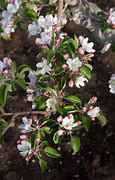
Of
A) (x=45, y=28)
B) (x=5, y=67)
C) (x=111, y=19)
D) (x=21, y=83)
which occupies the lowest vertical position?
(x=21, y=83)

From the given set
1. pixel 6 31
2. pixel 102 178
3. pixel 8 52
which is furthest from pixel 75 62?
pixel 8 52

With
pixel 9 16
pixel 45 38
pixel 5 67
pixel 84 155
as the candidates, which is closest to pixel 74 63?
pixel 45 38

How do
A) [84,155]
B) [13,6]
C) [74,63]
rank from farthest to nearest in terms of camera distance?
[84,155]
[13,6]
[74,63]

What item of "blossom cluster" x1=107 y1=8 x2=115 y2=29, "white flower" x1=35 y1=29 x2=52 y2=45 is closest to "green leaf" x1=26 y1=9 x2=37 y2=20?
"white flower" x1=35 y1=29 x2=52 y2=45

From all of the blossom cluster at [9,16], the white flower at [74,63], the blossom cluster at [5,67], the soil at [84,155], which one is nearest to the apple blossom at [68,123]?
the white flower at [74,63]

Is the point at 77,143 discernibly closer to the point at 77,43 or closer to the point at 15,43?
the point at 77,43

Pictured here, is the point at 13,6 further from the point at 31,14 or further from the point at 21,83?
the point at 21,83

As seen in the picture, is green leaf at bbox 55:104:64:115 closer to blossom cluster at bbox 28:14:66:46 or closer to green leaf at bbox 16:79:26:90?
green leaf at bbox 16:79:26:90

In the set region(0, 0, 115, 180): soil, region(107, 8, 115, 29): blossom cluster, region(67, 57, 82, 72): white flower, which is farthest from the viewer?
region(0, 0, 115, 180): soil
